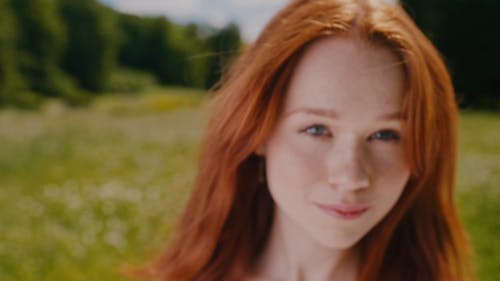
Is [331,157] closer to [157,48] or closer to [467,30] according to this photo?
[467,30]

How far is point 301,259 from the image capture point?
210cm

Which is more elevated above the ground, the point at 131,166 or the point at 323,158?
the point at 323,158

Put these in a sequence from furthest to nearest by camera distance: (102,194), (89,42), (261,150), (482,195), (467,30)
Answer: (89,42) < (467,30) < (482,195) < (102,194) < (261,150)

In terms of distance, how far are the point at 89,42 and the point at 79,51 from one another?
953 millimetres

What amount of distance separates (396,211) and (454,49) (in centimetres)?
2734

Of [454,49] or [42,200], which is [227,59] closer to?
[42,200]

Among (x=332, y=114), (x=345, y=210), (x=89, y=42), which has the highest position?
(x=332, y=114)

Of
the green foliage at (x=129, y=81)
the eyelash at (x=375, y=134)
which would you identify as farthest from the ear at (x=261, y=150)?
the green foliage at (x=129, y=81)

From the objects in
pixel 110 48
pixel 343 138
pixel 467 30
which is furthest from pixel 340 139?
pixel 110 48

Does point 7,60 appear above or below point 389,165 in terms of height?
below

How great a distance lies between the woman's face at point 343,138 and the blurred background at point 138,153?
23.0 inches

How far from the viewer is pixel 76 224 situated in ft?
→ 22.8

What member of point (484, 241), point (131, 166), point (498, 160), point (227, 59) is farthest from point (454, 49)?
point (227, 59)

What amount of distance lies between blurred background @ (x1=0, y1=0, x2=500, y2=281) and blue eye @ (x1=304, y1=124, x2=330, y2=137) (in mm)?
603
